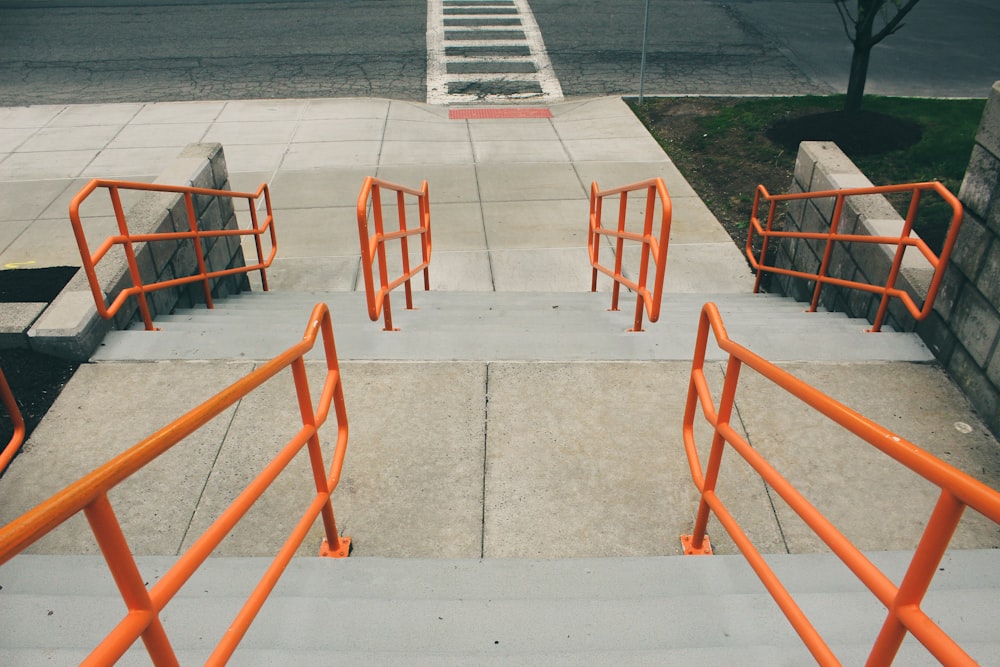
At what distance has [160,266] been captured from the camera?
19.9 feet

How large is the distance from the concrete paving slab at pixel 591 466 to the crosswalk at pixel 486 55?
10746 millimetres

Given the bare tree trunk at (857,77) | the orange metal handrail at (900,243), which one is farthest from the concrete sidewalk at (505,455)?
the bare tree trunk at (857,77)

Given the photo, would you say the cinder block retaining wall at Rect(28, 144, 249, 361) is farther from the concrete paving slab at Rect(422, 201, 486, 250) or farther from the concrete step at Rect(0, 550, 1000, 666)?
the concrete paving slab at Rect(422, 201, 486, 250)

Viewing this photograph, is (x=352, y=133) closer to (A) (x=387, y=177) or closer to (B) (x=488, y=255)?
(A) (x=387, y=177)

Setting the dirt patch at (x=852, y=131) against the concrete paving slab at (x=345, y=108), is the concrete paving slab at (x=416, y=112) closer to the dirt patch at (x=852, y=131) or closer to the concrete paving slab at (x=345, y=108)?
the concrete paving slab at (x=345, y=108)

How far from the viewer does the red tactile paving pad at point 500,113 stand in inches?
529

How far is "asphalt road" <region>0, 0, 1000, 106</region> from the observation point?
14.8 m

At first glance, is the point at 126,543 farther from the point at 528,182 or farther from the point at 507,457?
the point at 528,182

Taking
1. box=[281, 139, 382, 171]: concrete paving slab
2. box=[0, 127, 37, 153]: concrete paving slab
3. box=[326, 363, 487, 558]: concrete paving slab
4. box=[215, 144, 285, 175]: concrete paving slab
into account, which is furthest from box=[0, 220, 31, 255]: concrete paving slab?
box=[326, 363, 487, 558]: concrete paving slab

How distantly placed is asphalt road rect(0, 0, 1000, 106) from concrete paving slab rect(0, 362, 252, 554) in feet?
35.9

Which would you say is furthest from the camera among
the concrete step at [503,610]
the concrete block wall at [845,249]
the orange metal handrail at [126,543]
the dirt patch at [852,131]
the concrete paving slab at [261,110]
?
the concrete paving slab at [261,110]

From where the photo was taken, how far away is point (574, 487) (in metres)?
3.76

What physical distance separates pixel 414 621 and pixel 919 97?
14.6 meters

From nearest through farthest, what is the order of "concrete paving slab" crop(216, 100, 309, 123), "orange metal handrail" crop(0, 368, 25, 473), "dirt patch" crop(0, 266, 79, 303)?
"orange metal handrail" crop(0, 368, 25, 473) → "dirt patch" crop(0, 266, 79, 303) → "concrete paving slab" crop(216, 100, 309, 123)
